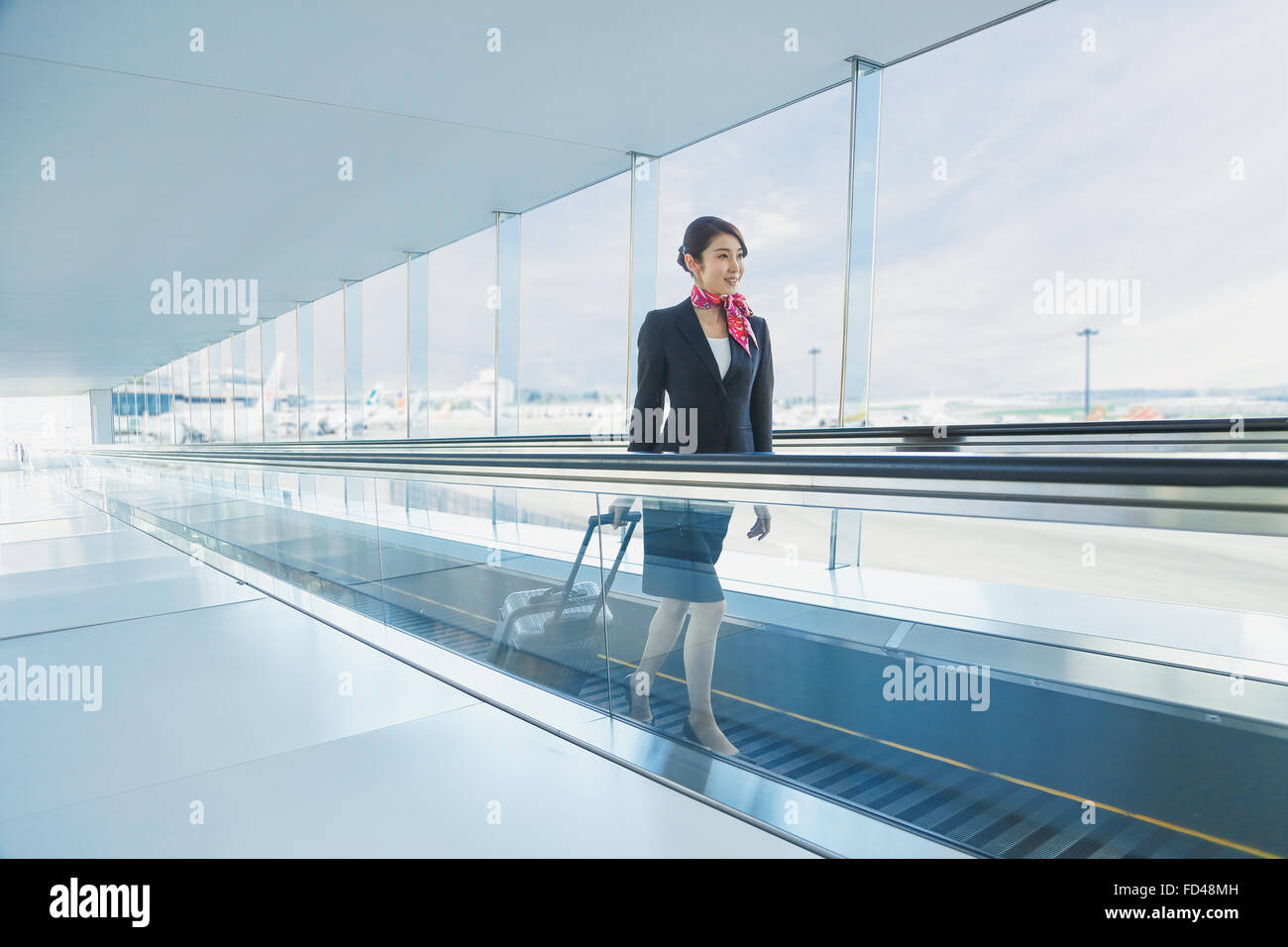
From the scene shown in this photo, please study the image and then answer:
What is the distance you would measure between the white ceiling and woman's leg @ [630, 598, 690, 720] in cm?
483

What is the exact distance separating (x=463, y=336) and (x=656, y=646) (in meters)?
11.0

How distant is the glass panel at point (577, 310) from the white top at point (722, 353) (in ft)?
20.6

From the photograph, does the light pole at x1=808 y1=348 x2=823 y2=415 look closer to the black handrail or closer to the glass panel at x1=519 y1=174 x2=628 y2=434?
the glass panel at x1=519 y1=174 x2=628 y2=434

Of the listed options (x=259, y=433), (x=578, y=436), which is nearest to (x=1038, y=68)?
(x=578, y=436)

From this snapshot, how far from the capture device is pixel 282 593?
4340mm

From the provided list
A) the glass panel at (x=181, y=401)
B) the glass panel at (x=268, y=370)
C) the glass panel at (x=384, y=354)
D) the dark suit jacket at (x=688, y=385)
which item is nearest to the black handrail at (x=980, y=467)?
the dark suit jacket at (x=688, y=385)

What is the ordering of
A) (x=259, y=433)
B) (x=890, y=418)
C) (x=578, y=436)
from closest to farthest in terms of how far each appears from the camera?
(x=890, y=418) → (x=578, y=436) → (x=259, y=433)

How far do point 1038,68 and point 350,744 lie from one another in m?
6.43

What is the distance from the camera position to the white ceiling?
5.43 metres

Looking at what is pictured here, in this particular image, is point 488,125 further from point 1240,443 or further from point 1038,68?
point 1240,443

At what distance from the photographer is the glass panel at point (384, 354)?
45.1 feet

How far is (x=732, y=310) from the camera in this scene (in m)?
2.77
